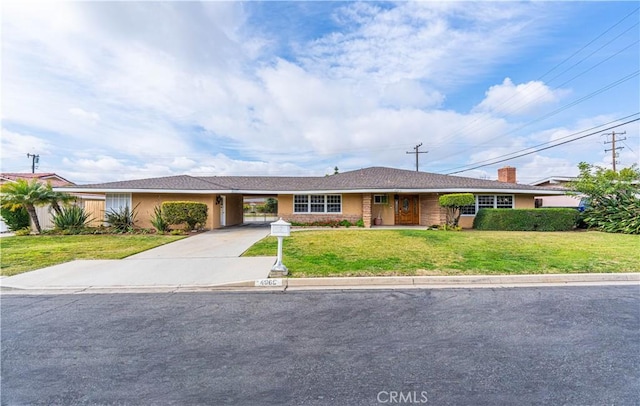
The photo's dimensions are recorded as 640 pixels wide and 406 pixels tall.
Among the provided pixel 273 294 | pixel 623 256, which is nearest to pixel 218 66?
pixel 273 294

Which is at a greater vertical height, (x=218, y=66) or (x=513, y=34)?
(x=513, y=34)

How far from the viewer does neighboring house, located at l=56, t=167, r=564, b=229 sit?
17.2m

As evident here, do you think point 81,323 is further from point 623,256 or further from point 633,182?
point 633,182

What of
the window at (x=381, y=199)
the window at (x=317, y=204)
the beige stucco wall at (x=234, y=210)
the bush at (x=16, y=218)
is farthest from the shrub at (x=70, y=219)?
the window at (x=381, y=199)

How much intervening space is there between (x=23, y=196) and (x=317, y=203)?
14.6m

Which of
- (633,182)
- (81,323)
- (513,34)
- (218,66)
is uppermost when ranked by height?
(513,34)

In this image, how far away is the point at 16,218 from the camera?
643 inches

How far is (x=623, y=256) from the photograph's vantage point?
28.5 feet

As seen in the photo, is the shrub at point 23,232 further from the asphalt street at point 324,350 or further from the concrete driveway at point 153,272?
the asphalt street at point 324,350

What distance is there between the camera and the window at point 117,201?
1719 cm

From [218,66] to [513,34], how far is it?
11517 mm

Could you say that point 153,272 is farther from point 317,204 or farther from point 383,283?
point 317,204

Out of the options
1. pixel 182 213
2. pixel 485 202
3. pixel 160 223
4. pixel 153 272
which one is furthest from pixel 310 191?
pixel 153 272

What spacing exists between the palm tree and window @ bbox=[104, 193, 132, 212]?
8.69ft
